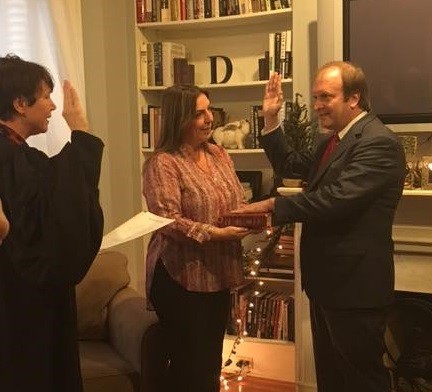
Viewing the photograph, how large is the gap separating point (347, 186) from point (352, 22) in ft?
3.73

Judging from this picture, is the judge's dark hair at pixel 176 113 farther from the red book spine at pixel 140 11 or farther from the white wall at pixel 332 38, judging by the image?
the red book spine at pixel 140 11

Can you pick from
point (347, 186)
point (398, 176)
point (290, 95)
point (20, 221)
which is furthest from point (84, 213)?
point (290, 95)

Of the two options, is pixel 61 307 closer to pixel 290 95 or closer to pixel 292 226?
pixel 292 226

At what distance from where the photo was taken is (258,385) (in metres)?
3.12

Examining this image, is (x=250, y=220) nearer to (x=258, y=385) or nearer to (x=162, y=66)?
(x=258, y=385)

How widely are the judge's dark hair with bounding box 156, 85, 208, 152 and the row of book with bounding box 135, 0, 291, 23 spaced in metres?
1.19

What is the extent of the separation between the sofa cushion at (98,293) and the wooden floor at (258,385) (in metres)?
0.85

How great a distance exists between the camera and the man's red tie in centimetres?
220

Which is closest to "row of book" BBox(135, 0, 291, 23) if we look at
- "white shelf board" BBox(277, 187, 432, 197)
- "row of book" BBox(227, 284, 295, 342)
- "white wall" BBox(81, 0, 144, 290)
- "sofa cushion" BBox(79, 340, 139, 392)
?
"white wall" BBox(81, 0, 144, 290)

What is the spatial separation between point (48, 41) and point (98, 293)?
52.0 inches

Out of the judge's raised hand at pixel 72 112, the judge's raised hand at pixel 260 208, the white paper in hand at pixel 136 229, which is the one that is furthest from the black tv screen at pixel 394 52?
the judge's raised hand at pixel 72 112

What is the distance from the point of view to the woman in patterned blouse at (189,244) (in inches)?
83.0

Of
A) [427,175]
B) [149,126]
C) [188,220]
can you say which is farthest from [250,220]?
[149,126]

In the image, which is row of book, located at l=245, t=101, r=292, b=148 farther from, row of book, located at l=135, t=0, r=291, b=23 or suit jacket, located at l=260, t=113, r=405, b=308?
suit jacket, located at l=260, t=113, r=405, b=308
